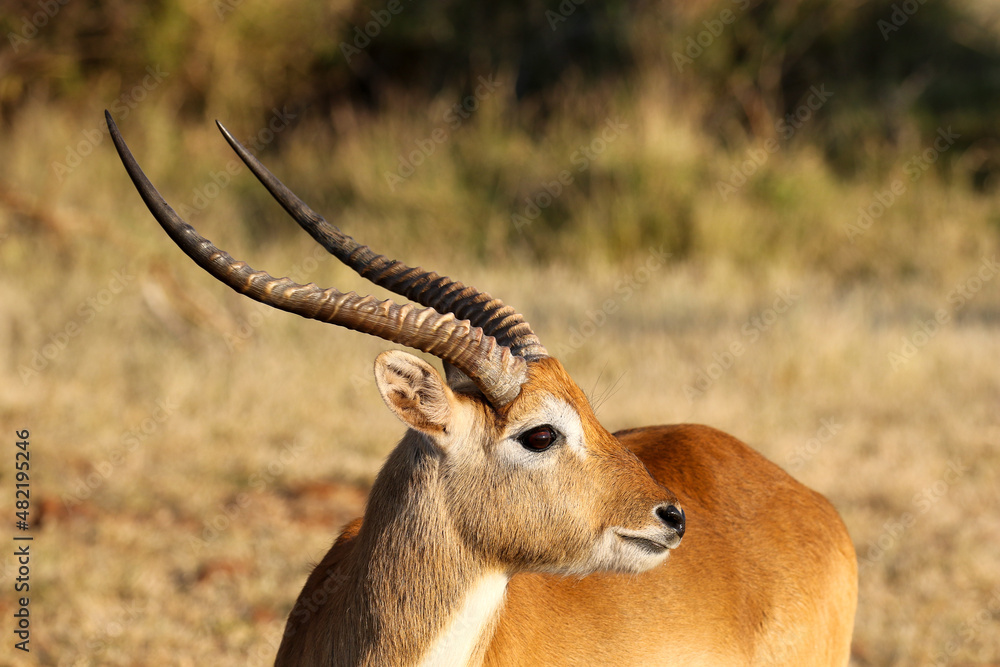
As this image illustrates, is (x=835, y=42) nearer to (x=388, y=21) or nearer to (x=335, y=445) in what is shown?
(x=388, y=21)

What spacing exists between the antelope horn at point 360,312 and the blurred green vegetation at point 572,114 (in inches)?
327

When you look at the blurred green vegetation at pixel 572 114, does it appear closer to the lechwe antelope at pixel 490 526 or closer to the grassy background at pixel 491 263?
the grassy background at pixel 491 263

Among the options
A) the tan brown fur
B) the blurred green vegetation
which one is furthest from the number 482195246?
the blurred green vegetation

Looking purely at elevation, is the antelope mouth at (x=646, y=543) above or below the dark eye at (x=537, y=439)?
below

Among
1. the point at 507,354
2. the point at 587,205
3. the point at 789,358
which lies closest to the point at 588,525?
the point at 507,354

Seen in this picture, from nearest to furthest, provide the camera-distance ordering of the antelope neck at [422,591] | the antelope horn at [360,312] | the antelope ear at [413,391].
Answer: the antelope horn at [360,312] → the antelope ear at [413,391] → the antelope neck at [422,591]

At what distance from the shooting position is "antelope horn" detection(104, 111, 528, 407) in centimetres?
224

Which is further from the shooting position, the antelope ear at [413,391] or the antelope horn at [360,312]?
the antelope ear at [413,391]

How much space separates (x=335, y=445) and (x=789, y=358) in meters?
3.66

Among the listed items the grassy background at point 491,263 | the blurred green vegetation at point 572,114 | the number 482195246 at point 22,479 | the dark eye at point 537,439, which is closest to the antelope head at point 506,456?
the dark eye at point 537,439

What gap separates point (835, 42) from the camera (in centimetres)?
1595

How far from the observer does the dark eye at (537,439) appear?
276 cm

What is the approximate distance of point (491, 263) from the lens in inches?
432

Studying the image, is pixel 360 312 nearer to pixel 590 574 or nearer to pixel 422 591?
pixel 422 591
